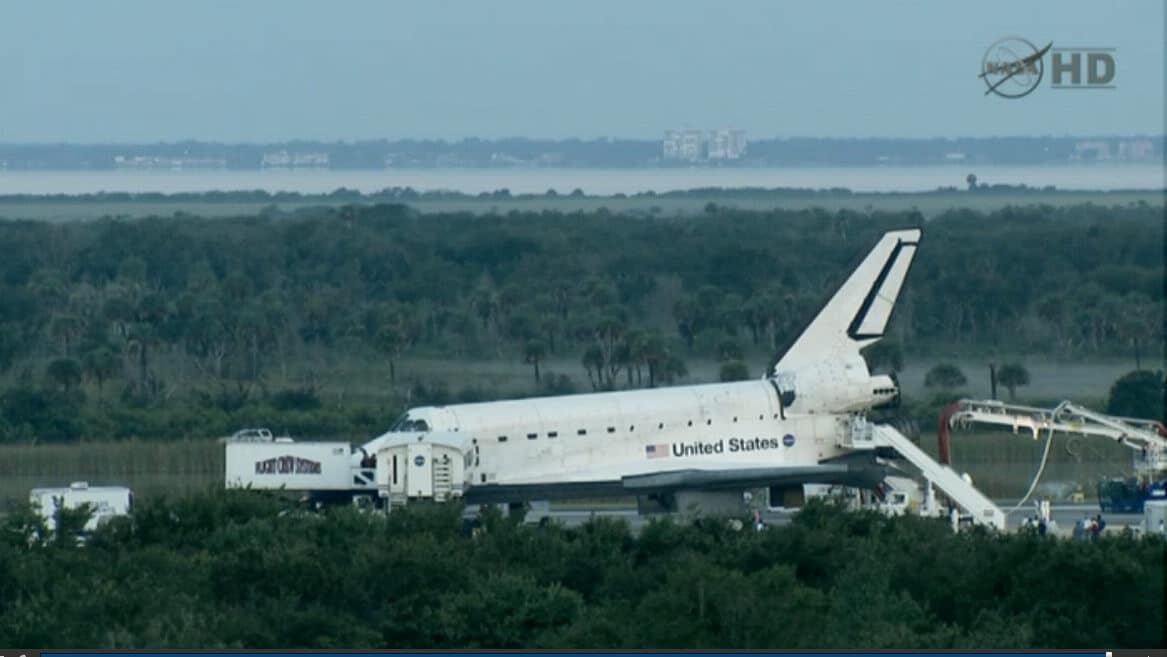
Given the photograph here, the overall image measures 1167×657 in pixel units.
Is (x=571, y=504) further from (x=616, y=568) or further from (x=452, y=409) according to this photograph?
(x=616, y=568)

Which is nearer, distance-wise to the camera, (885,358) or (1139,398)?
(1139,398)

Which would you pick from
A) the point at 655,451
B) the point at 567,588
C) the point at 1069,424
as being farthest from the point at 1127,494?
the point at 567,588

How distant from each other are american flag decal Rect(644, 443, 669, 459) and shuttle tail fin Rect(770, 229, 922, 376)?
3.28 meters

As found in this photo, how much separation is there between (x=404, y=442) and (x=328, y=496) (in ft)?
4.96

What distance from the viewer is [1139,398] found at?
49.8 meters

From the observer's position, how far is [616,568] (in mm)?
27500

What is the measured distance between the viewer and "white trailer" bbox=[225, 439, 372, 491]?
36.8 metres

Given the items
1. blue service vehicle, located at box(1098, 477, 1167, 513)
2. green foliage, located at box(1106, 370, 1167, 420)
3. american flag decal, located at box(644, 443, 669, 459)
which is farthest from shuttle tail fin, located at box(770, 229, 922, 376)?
green foliage, located at box(1106, 370, 1167, 420)

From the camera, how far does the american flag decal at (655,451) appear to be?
39.6 m

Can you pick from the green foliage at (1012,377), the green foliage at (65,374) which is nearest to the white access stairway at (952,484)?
the green foliage at (1012,377)

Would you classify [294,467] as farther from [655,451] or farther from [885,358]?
[885,358]

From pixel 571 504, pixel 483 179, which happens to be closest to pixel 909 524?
pixel 571 504

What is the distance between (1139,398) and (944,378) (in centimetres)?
919

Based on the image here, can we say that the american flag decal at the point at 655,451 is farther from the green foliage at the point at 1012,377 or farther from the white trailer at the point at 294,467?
the green foliage at the point at 1012,377
